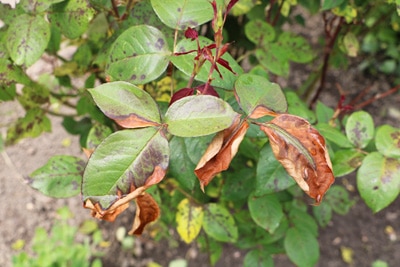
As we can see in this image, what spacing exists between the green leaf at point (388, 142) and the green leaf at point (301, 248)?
1.71 ft

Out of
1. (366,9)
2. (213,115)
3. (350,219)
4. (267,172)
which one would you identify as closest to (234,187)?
(267,172)

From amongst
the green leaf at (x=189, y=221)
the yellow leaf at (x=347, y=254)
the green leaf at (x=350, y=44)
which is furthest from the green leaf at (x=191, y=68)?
the yellow leaf at (x=347, y=254)

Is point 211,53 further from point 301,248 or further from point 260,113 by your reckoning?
point 301,248

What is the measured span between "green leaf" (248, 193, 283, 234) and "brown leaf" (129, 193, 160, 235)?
44 cm

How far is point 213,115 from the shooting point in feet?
1.81

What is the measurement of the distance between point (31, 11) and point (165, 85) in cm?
33

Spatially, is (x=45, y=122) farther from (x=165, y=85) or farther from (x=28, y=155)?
(x=28, y=155)

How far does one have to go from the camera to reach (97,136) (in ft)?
2.89

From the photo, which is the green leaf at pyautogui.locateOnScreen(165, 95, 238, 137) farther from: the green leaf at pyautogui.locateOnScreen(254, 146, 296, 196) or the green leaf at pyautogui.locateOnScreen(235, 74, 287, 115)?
the green leaf at pyautogui.locateOnScreen(254, 146, 296, 196)

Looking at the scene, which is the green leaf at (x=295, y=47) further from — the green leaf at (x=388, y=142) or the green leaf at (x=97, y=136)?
the green leaf at (x=97, y=136)

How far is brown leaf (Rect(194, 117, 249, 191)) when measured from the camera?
1.77 ft

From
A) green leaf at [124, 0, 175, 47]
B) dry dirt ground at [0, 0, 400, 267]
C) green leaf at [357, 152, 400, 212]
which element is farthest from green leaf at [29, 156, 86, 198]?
dry dirt ground at [0, 0, 400, 267]

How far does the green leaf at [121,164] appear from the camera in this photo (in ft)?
1.80

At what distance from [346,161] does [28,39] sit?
64cm
